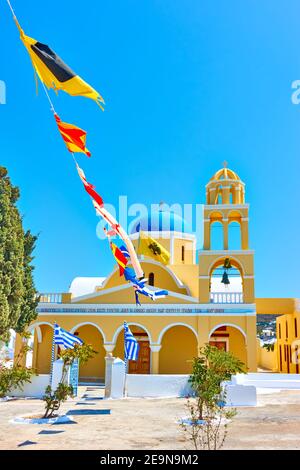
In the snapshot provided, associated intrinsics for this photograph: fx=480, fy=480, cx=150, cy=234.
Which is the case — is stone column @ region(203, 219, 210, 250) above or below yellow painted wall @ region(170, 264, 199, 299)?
above

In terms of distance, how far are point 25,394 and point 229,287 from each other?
1753cm

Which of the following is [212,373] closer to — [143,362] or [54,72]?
[54,72]

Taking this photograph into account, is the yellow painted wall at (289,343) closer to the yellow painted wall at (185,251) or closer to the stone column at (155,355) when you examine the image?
the yellow painted wall at (185,251)

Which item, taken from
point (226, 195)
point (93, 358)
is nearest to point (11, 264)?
point (93, 358)

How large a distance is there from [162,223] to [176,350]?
8.97 meters

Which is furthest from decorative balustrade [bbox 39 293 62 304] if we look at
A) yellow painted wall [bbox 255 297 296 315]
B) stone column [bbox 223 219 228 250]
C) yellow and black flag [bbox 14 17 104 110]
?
yellow and black flag [bbox 14 17 104 110]

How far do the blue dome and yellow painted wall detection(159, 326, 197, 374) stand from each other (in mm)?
7859

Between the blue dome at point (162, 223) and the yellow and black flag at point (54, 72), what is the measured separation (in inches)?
863

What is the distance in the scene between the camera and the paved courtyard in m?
9.16

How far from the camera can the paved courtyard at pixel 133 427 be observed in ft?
30.1

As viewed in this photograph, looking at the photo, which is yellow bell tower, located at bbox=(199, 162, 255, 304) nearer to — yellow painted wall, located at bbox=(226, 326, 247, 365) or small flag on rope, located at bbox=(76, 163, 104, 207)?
yellow painted wall, located at bbox=(226, 326, 247, 365)

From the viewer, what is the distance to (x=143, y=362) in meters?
24.2

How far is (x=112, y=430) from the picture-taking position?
10.7 m

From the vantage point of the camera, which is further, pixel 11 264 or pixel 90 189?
pixel 11 264
